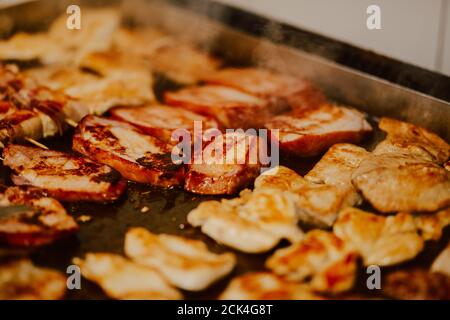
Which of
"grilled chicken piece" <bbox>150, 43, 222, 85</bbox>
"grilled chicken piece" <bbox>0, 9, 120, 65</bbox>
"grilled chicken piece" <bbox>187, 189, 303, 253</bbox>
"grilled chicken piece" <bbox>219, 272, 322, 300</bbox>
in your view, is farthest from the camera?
"grilled chicken piece" <bbox>0, 9, 120, 65</bbox>

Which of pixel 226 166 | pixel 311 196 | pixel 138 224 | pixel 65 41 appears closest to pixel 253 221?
pixel 311 196

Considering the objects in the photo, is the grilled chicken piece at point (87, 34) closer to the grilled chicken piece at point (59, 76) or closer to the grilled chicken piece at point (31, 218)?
the grilled chicken piece at point (59, 76)

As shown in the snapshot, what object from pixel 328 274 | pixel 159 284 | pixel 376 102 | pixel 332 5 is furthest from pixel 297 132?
pixel 332 5

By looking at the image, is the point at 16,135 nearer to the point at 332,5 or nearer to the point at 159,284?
the point at 159,284

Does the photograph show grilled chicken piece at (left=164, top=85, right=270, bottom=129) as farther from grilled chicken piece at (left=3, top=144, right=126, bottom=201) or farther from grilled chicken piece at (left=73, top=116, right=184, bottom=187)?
grilled chicken piece at (left=3, top=144, right=126, bottom=201)

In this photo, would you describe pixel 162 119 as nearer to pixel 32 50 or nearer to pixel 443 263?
pixel 32 50

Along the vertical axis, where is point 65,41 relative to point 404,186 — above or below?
above

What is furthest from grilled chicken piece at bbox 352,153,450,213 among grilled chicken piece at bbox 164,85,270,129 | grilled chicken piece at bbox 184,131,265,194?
grilled chicken piece at bbox 164,85,270,129
